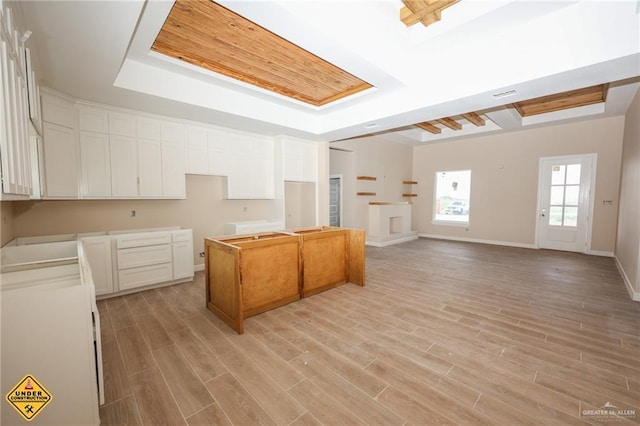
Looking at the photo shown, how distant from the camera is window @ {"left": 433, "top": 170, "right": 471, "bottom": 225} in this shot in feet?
26.3

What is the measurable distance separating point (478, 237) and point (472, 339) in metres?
6.11

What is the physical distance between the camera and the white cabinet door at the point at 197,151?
4.39m

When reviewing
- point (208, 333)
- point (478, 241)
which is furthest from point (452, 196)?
point (208, 333)

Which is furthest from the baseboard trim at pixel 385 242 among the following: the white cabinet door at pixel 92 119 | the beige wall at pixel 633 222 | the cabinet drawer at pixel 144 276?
the white cabinet door at pixel 92 119

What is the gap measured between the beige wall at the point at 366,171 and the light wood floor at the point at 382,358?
11.8ft

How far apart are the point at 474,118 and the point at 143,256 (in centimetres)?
699

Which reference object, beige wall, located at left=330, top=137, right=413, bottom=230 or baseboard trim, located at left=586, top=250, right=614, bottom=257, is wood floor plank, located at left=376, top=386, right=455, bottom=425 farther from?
baseboard trim, located at left=586, top=250, right=614, bottom=257

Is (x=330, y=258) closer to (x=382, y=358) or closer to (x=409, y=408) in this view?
(x=382, y=358)

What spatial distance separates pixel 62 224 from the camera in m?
3.55

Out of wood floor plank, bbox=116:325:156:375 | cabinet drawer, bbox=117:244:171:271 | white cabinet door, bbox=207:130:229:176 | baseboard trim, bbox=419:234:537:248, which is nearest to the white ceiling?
white cabinet door, bbox=207:130:229:176

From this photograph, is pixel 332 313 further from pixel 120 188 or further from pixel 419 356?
pixel 120 188

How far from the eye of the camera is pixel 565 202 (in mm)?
6418

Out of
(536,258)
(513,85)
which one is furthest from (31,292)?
(536,258)

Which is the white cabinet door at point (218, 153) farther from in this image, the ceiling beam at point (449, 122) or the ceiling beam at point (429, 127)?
the ceiling beam at point (449, 122)
